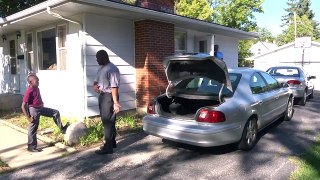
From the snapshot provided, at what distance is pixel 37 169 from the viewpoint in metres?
5.33

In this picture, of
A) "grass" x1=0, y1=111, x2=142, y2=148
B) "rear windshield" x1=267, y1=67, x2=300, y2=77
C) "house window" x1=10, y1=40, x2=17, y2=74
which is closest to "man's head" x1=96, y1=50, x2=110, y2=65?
"grass" x1=0, y1=111, x2=142, y2=148

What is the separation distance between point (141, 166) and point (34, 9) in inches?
204

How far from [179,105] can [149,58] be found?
10.8 ft

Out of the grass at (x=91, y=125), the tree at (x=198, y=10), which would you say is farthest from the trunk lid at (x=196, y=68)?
the tree at (x=198, y=10)

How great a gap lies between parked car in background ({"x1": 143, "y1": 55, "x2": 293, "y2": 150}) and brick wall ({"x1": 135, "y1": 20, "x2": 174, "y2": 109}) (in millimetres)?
3030

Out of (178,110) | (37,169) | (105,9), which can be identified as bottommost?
(37,169)

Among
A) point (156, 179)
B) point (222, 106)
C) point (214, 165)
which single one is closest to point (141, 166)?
point (156, 179)

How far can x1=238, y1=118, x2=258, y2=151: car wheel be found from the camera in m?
5.77

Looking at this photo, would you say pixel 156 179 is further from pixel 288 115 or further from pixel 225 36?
pixel 225 36

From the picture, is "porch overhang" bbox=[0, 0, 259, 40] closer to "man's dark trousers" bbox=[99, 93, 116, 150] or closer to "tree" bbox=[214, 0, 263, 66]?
"man's dark trousers" bbox=[99, 93, 116, 150]

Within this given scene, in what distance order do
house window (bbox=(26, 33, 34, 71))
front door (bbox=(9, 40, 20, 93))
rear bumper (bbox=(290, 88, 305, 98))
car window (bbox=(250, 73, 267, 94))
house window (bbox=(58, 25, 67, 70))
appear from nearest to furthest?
1. car window (bbox=(250, 73, 267, 94))
2. house window (bbox=(58, 25, 67, 70))
3. rear bumper (bbox=(290, 88, 305, 98))
4. house window (bbox=(26, 33, 34, 71))
5. front door (bbox=(9, 40, 20, 93))

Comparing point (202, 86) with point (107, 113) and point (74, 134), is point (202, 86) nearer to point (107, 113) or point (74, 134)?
point (107, 113)

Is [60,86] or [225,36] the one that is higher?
[225,36]

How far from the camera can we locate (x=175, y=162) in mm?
5480
